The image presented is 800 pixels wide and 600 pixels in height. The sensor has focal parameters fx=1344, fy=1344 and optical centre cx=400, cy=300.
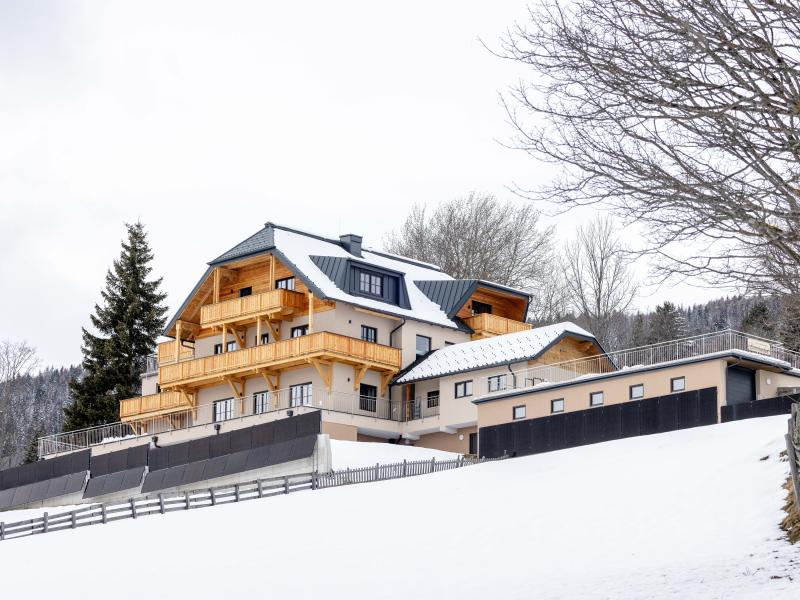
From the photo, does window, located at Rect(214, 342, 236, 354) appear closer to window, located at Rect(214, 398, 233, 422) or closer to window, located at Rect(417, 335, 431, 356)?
window, located at Rect(214, 398, 233, 422)

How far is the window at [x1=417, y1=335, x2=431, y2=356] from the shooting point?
5850cm

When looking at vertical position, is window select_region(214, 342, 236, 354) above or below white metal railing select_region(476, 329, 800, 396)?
above

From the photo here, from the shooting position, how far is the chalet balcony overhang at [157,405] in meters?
60.1

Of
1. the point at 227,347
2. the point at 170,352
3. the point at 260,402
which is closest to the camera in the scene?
the point at 260,402

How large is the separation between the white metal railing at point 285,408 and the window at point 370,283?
16.3 feet

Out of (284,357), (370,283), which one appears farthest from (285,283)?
(284,357)

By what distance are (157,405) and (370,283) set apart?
1147 centimetres

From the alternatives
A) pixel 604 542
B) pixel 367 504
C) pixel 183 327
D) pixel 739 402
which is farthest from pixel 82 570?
pixel 183 327

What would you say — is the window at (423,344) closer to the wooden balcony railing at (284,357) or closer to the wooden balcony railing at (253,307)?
the wooden balcony railing at (284,357)

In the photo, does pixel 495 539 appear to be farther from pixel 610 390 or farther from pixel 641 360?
pixel 641 360

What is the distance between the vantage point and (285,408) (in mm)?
54906

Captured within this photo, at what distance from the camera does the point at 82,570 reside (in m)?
32.8

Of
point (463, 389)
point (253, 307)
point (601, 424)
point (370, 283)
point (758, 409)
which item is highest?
point (370, 283)

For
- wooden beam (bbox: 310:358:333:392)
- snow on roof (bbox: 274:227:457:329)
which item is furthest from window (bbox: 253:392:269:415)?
snow on roof (bbox: 274:227:457:329)
